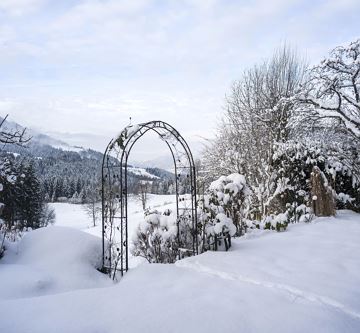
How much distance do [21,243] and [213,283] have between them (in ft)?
10.1

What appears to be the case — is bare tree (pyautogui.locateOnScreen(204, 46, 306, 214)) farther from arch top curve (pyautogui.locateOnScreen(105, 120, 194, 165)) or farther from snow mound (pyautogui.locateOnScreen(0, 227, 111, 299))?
snow mound (pyautogui.locateOnScreen(0, 227, 111, 299))

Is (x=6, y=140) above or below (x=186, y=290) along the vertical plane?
above

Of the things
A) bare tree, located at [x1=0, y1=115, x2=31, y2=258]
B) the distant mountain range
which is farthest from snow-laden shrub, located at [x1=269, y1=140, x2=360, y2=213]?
the distant mountain range

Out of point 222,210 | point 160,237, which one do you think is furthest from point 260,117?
point 160,237

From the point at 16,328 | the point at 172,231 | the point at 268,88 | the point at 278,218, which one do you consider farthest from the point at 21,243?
the point at 268,88

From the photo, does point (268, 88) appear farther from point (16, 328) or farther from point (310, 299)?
point (16, 328)

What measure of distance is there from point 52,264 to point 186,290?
1.94m

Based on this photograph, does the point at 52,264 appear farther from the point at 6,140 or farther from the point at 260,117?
the point at 260,117

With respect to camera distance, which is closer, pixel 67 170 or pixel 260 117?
pixel 260 117

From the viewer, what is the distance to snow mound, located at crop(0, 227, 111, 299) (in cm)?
328

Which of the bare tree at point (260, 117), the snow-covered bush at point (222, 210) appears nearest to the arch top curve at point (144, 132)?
the snow-covered bush at point (222, 210)

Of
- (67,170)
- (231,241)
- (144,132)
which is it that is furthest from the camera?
(67,170)

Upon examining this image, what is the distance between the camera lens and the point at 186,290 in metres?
2.91

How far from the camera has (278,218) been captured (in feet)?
21.2
